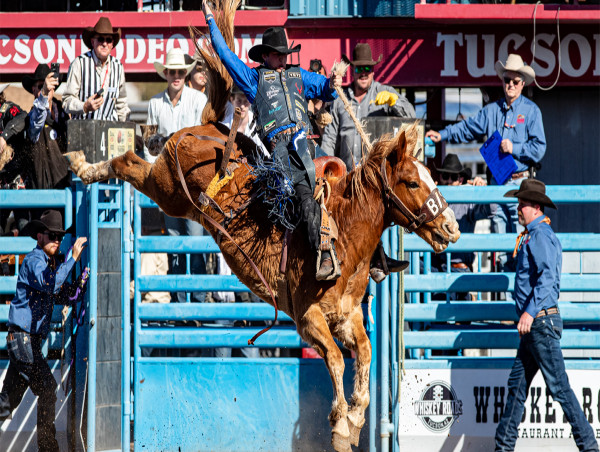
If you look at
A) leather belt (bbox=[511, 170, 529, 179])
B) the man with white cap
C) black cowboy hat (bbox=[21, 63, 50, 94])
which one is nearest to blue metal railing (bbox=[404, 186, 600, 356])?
leather belt (bbox=[511, 170, 529, 179])

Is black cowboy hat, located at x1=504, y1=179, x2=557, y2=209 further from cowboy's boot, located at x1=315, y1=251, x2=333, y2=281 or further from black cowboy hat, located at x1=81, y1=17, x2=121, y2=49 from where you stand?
black cowboy hat, located at x1=81, y1=17, x2=121, y2=49

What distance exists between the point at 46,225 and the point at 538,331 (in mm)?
4068

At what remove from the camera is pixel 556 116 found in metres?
10.6

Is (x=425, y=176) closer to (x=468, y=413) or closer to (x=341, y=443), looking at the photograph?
(x=341, y=443)

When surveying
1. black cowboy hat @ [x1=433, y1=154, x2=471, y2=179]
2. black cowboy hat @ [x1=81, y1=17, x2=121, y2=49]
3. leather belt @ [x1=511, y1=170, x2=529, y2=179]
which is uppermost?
black cowboy hat @ [x1=81, y1=17, x2=121, y2=49]

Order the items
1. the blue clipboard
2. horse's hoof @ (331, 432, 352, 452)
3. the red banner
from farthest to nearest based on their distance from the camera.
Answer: the red banner
the blue clipboard
horse's hoof @ (331, 432, 352, 452)

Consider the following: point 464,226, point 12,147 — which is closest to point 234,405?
point 464,226

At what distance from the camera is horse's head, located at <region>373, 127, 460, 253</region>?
5.70 meters

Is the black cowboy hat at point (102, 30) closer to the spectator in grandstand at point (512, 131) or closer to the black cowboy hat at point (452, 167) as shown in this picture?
the spectator in grandstand at point (512, 131)

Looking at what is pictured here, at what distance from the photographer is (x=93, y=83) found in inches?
324

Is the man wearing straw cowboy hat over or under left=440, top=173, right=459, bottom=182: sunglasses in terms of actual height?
over

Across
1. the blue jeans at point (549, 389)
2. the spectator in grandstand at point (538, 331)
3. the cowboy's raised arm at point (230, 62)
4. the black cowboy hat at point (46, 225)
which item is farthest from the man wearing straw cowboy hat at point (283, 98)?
the black cowboy hat at point (46, 225)

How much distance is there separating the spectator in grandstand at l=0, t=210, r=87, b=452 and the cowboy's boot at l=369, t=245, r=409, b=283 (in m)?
2.51

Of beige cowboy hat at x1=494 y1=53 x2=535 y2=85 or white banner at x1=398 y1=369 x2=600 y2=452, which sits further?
beige cowboy hat at x1=494 y1=53 x2=535 y2=85
